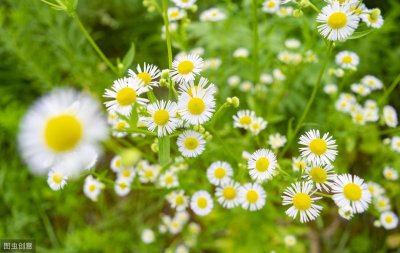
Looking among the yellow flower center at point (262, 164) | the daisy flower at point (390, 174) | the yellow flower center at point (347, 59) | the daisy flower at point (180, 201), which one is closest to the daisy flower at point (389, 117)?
the daisy flower at point (390, 174)

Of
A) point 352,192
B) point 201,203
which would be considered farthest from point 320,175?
point 201,203

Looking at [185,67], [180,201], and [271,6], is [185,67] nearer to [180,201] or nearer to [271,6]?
[180,201]

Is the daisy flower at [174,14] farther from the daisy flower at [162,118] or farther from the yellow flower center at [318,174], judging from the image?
the yellow flower center at [318,174]

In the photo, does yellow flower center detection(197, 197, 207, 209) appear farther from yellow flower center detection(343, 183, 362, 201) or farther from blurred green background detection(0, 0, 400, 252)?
yellow flower center detection(343, 183, 362, 201)

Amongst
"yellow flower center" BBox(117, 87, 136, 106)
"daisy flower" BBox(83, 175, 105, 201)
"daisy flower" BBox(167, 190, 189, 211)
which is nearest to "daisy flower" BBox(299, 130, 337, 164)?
"yellow flower center" BBox(117, 87, 136, 106)

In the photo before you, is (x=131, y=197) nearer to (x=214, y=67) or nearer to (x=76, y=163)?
(x=214, y=67)

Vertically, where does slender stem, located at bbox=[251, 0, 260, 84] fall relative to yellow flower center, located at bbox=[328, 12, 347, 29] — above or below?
above
